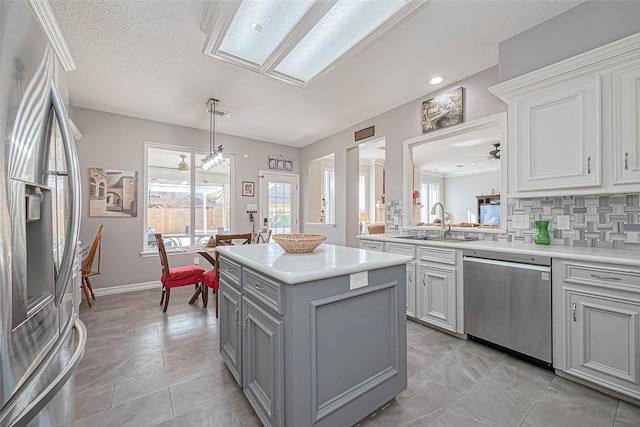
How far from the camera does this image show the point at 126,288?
164 inches

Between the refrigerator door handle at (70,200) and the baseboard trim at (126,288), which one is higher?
the refrigerator door handle at (70,200)

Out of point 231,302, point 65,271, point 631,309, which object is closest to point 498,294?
point 631,309

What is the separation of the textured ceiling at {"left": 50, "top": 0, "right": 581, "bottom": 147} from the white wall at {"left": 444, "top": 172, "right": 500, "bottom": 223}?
22.7ft

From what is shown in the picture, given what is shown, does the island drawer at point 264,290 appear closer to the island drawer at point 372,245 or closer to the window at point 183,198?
the island drawer at point 372,245

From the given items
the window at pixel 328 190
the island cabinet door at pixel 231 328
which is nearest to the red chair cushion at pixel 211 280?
the island cabinet door at pixel 231 328

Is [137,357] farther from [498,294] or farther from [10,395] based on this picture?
[498,294]

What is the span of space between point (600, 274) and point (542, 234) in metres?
0.71

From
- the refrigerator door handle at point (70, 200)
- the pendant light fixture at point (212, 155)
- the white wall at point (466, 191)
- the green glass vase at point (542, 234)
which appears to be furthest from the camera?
the white wall at point (466, 191)

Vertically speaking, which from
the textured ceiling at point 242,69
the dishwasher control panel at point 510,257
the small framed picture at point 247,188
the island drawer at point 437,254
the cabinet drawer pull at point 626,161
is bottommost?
the island drawer at point 437,254

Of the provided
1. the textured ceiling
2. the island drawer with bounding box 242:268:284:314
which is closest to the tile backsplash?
the textured ceiling

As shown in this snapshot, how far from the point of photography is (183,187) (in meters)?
4.82

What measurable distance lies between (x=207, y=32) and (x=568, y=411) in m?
3.66

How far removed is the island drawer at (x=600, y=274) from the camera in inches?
64.6

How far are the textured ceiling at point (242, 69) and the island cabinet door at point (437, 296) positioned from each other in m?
2.09
